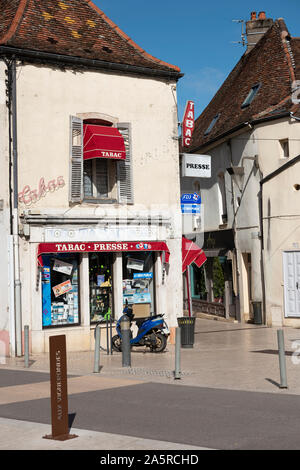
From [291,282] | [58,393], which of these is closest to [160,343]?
[291,282]

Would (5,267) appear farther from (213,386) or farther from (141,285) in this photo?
(213,386)

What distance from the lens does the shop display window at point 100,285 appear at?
1859 cm

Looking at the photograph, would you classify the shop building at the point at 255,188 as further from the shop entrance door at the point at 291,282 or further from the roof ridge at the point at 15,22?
the roof ridge at the point at 15,22

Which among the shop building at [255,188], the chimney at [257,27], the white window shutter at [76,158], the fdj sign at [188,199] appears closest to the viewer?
the white window shutter at [76,158]

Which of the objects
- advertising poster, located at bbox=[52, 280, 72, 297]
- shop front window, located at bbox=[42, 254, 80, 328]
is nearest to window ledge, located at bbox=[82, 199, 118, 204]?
shop front window, located at bbox=[42, 254, 80, 328]

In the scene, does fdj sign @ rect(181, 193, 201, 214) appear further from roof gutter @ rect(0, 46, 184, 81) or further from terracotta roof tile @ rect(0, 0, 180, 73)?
terracotta roof tile @ rect(0, 0, 180, 73)

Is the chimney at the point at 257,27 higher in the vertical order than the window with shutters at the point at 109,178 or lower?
higher

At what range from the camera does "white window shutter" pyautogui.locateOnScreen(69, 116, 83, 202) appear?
18266 millimetres

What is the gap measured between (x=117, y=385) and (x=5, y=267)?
20.8ft

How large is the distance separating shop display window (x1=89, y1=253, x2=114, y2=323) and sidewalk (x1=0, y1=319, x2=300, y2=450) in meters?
1.45

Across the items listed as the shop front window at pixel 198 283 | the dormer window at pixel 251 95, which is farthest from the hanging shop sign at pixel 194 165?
the shop front window at pixel 198 283

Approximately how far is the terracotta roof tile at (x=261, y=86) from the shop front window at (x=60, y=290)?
1002cm

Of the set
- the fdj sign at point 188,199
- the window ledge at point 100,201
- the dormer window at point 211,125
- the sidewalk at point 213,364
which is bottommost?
the sidewalk at point 213,364

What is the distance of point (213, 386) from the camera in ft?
38.5
